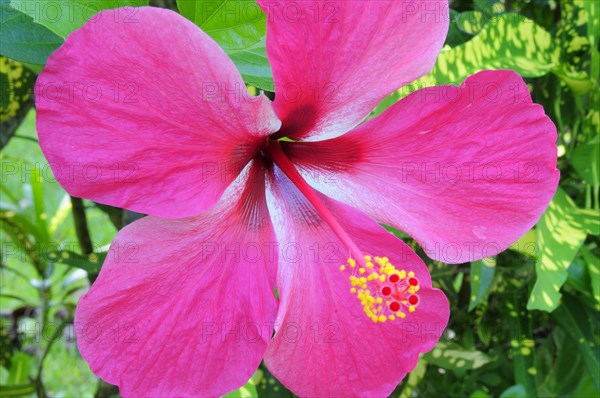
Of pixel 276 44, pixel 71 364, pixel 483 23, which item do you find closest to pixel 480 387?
pixel 483 23

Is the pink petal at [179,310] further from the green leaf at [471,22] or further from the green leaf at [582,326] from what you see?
the green leaf at [582,326]

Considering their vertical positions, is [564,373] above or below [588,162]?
below

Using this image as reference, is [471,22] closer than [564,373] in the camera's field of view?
Yes

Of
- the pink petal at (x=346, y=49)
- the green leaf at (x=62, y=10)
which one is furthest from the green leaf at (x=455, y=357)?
the green leaf at (x=62, y=10)

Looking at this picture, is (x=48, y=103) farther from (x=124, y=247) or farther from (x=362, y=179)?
(x=362, y=179)

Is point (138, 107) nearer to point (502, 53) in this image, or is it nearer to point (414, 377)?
point (502, 53)

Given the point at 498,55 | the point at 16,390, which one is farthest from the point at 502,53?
the point at 16,390

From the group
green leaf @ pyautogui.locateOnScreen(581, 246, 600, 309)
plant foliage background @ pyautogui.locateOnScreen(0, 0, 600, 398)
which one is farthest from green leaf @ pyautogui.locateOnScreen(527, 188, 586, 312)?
green leaf @ pyautogui.locateOnScreen(581, 246, 600, 309)
